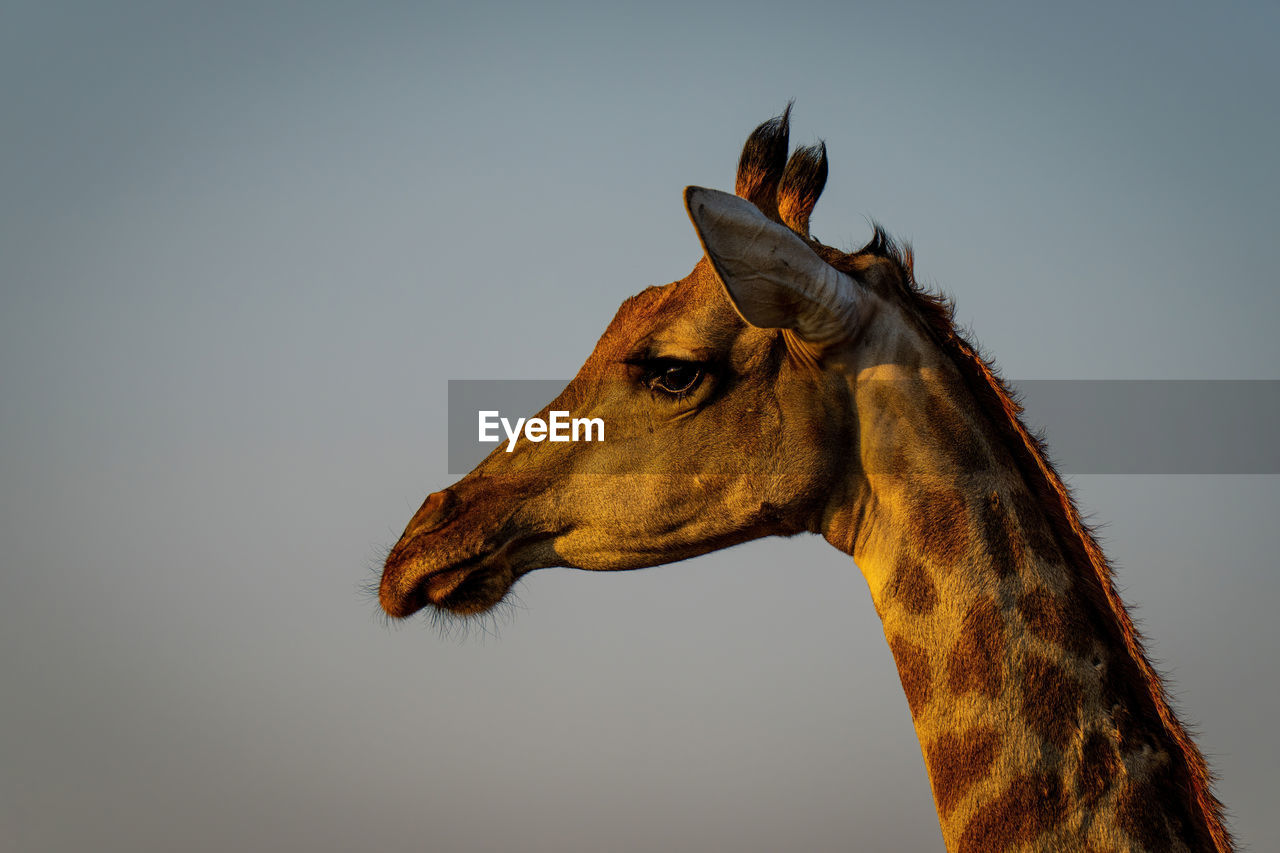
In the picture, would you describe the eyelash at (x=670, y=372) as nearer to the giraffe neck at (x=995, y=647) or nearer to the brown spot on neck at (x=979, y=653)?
the giraffe neck at (x=995, y=647)

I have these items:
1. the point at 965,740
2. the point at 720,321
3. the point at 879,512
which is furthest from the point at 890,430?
the point at 965,740

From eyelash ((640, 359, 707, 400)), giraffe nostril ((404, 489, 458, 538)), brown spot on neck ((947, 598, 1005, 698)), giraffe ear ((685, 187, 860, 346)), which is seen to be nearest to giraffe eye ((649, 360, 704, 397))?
eyelash ((640, 359, 707, 400))

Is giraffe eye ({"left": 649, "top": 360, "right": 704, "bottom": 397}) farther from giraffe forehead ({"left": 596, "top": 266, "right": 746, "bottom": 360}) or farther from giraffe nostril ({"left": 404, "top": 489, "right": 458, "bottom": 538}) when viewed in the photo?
giraffe nostril ({"left": 404, "top": 489, "right": 458, "bottom": 538})

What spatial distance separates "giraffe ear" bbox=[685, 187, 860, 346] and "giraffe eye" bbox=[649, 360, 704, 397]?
515mm

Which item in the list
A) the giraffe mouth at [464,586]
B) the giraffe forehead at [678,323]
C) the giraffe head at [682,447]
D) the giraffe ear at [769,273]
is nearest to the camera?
the giraffe ear at [769,273]

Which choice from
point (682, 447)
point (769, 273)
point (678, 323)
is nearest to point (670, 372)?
point (678, 323)

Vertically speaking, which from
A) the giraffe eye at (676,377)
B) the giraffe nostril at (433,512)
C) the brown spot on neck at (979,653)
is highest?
the giraffe eye at (676,377)

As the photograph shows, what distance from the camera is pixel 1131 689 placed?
446 cm

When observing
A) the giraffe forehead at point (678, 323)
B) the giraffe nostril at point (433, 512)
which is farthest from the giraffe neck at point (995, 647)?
the giraffe nostril at point (433, 512)

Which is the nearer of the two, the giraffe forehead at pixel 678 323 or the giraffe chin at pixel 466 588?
the giraffe forehead at pixel 678 323

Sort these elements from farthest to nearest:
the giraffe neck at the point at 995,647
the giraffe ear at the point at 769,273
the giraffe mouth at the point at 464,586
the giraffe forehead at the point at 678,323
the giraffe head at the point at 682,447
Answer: the giraffe mouth at the point at 464,586, the giraffe forehead at the point at 678,323, the giraffe head at the point at 682,447, the giraffe ear at the point at 769,273, the giraffe neck at the point at 995,647

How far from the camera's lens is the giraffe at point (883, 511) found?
430 centimetres

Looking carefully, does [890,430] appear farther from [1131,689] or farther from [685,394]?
[1131,689]

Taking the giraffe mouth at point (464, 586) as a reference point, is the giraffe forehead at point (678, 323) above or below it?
above
